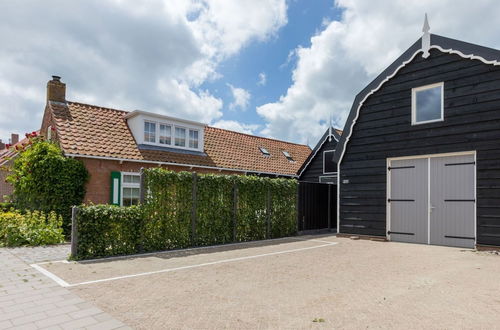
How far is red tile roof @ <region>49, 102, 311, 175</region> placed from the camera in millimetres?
13695

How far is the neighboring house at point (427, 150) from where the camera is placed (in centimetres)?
976

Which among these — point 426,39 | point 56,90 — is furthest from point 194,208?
point 56,90

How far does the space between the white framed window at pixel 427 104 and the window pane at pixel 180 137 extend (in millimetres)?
10437

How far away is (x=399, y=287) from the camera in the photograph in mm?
5820

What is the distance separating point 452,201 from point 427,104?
322 cm

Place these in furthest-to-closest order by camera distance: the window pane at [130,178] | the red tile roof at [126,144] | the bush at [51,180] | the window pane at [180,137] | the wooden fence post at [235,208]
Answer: the window pane at [180,137], the window pane at [130,178], the red tile roof at [126,144], the bush at [51,180], the wooden fence post at [235,208]

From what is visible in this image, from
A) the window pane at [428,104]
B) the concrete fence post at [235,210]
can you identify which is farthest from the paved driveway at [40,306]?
the window pane at [428,104]

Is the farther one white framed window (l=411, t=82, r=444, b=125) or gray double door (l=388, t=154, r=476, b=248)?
white framed window (l=411, t=82, r=444, b=125)

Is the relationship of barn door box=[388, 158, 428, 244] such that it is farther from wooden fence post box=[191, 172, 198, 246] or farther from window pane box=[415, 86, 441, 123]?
wooden fence post box=[191, 172, 198, 246]

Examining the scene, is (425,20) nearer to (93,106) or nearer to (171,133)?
(171,133)

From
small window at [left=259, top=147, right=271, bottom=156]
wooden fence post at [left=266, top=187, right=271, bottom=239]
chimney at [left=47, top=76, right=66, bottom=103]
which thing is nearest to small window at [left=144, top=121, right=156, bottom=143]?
chimney at [left=47, top=76, right=66, bottom=103]

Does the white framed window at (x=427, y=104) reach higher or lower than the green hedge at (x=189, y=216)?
higher

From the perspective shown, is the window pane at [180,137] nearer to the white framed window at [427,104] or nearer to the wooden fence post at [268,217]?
the wooden fence post at [268,217]

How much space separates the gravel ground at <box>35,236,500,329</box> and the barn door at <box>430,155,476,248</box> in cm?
141
